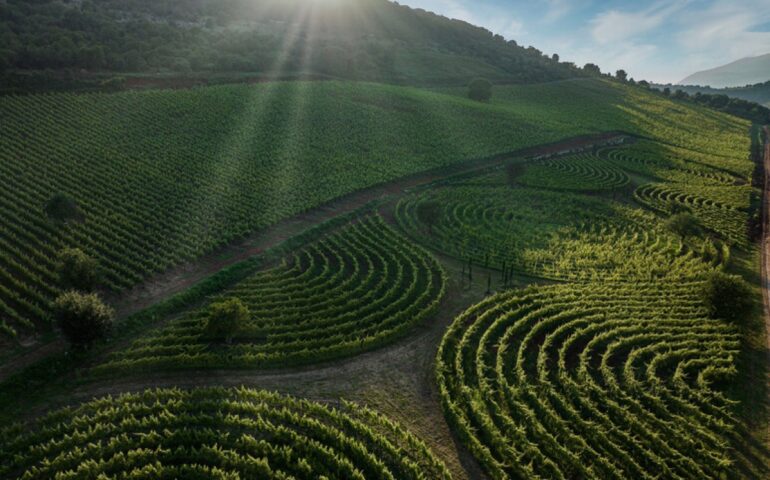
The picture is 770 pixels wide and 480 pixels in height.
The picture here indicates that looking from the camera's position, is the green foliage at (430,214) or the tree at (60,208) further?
the green foliage at (430,214)

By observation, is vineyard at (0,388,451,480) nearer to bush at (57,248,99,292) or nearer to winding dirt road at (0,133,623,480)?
winding dirt road at (0,133,623,480)

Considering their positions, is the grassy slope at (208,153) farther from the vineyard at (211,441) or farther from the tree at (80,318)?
the vineyard at (211,441)

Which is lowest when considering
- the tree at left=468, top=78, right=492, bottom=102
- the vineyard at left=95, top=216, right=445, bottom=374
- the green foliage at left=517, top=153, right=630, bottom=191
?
the vineyard at left=95, top=216, right=445, bottom=374

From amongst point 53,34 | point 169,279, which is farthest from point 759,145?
point 53,34

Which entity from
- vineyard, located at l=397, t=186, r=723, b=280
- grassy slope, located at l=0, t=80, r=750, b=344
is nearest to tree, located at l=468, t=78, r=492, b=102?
grassy slope, located at l=0, t=80, r=750, b=344

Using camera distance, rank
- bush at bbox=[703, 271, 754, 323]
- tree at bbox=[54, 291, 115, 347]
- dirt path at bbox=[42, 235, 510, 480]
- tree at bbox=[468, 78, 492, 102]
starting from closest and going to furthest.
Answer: dirt path at bbox=[42, 235, 510, 480], tree at bbox=[54, 291, 115, 347], bush at bbox=[703, 271, 754, 323], tree at bbox=[468, 78, 492, 102]

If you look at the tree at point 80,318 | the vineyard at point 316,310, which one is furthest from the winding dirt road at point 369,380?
the tree at point 80,318
